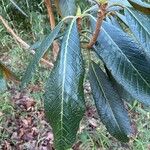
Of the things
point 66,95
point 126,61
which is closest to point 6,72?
point 66,95

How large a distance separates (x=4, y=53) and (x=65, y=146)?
2.67m

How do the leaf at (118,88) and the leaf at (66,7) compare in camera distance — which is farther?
the leaf at (66,7)

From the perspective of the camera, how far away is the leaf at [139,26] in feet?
2.56

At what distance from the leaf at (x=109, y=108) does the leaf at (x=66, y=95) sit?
16 cm

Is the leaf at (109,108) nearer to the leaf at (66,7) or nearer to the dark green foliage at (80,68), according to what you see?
the dark green foliage at (80,68)

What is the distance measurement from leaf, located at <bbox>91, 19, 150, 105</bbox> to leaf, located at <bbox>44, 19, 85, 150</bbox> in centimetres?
7

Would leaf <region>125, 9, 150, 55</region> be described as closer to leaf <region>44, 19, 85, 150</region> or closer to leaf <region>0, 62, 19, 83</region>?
leaf <region>44, 19, 85, 150</region>

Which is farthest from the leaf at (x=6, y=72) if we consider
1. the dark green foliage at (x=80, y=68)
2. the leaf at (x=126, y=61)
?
the leaf at (x=126, y=61)

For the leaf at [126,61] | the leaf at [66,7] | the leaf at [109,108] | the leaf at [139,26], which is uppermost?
the leaf at [66,7]

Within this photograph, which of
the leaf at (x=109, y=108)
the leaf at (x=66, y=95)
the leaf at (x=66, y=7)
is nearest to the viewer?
the leaf at (x=66, y=95)

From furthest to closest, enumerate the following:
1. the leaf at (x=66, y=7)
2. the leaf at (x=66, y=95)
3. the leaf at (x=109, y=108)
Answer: the leaf at (x=66, y=7), the leaf at (x=109, y=108), the leaf at (x=66, y=95)

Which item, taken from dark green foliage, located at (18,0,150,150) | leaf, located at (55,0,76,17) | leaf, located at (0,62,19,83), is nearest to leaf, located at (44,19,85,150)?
dark green foliage, located at (18,0,150,150)

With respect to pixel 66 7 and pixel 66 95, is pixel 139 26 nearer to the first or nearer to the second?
pixel 66 95

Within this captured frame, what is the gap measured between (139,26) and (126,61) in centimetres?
8
